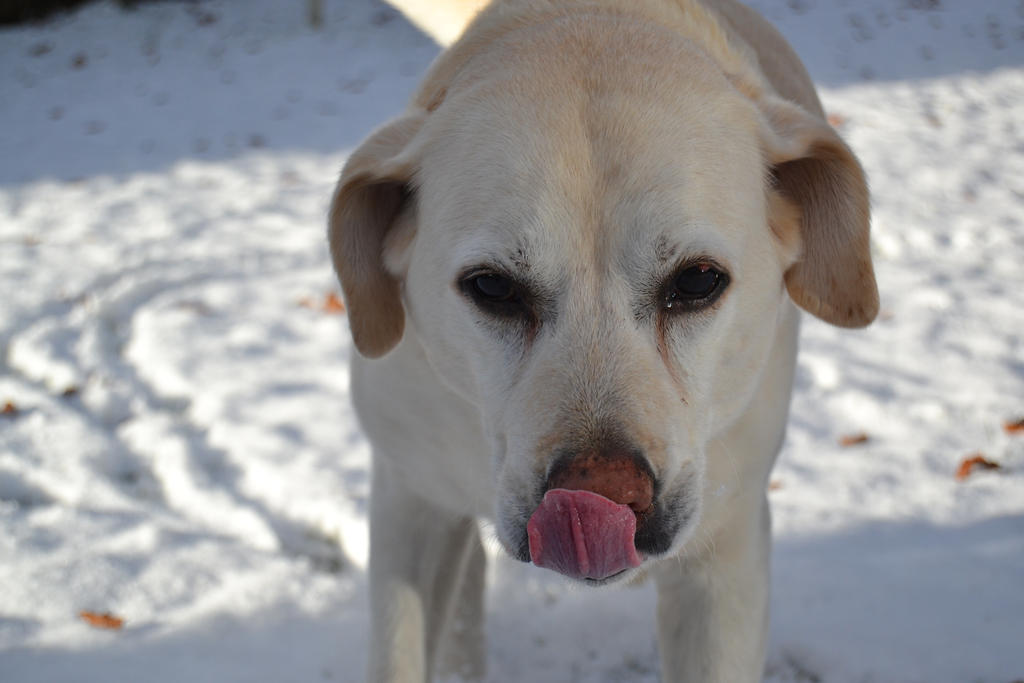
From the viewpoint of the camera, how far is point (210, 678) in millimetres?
2492

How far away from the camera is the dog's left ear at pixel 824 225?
1.91 meters

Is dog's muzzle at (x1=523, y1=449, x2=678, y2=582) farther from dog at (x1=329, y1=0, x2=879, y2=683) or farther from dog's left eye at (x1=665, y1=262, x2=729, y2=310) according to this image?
dog's left eye at (x1=665, y1=262, x2=729, y2=310)

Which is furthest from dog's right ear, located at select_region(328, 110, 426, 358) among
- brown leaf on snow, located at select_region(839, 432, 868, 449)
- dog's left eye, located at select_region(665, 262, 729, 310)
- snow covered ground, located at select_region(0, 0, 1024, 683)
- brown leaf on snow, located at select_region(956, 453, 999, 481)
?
brown leaf on snow, located at select_region(956, 453, 999, 481)

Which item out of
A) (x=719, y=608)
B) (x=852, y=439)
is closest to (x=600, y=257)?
(x=719, y=608)

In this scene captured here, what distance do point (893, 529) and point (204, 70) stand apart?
7.20m

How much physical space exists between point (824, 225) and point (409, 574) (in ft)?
3.92

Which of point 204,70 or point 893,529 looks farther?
point 204,70

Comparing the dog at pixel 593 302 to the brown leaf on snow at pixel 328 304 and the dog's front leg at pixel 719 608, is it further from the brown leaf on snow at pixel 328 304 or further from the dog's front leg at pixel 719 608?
the brown leaf on snow at pixel 328 304

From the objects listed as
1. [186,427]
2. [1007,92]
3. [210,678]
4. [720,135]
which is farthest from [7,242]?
[1007,92]

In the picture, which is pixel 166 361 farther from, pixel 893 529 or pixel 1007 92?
pixel 1007 92

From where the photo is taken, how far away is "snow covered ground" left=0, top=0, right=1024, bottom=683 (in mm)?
2633

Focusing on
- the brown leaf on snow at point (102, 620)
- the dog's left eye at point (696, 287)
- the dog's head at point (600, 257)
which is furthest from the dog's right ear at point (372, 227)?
the brown leaf on snow at point (102, 620)

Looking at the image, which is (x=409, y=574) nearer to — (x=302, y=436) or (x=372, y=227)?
(x=372, y=227)

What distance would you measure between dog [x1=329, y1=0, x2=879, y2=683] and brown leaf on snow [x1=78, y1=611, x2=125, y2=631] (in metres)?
0.98
